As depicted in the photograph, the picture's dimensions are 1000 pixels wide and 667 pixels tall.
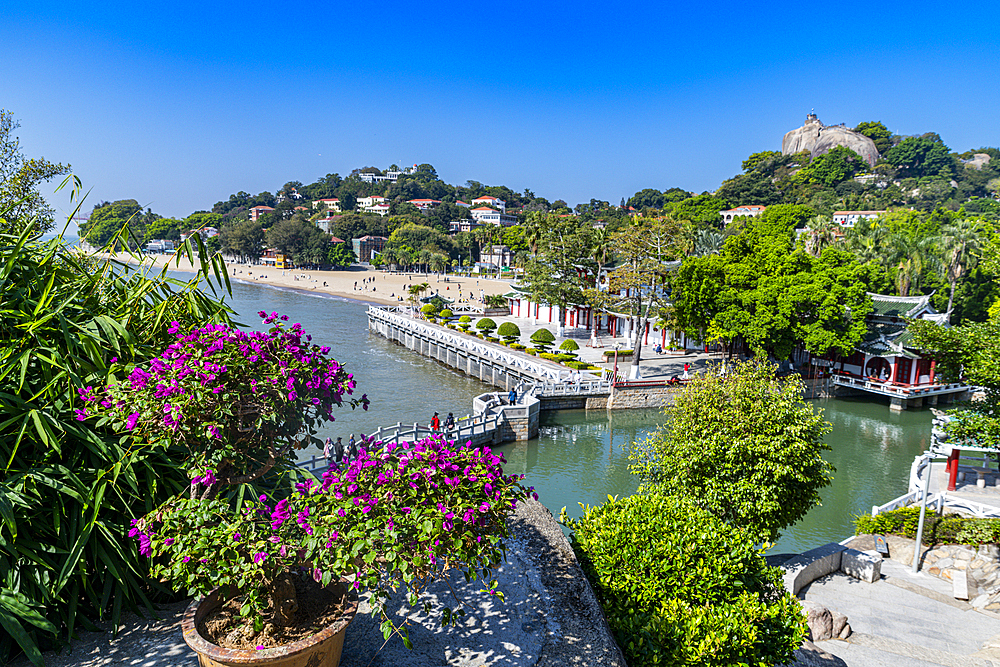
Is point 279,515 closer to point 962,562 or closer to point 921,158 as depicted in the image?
point 962,562

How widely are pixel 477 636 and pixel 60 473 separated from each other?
4.65 m

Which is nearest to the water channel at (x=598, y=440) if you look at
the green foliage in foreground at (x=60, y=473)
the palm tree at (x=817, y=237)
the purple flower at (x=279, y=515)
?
the palm tree at (x=817, y=237)

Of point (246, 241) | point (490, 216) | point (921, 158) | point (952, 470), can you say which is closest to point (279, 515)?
point (952, 470)

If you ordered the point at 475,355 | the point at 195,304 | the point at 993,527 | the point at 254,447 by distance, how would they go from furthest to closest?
the point at 475,355
the point at 993,527
the point at 195,304
the point at 254,447

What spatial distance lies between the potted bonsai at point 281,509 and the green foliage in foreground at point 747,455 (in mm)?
8713

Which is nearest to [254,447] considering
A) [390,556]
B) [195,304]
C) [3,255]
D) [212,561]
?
[212,561]

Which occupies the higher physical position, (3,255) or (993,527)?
(3,255)

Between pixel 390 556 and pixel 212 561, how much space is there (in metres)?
1.61

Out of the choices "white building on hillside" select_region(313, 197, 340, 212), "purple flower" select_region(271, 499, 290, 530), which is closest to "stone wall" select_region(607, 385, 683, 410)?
"purple flower" select_region(271, 499, 290, 530)

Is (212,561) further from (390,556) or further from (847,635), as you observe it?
(847,635)

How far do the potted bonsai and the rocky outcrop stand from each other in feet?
570

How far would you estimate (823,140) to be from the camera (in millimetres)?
Result: 158875

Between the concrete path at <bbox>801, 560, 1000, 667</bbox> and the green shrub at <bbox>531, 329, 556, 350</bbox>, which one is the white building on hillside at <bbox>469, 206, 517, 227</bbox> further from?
the concrete path at <bbox>801, 560, 1000, 667</bbox>

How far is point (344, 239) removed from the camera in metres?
133
